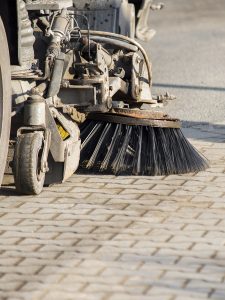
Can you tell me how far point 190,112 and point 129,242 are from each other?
441 centimetres

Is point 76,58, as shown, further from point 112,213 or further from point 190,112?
point 190,112

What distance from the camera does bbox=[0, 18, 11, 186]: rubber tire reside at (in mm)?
7082

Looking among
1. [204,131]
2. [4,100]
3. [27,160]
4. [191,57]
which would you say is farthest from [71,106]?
[191,57]

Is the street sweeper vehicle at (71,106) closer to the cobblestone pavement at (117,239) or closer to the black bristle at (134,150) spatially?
the black bristle at (134,150)

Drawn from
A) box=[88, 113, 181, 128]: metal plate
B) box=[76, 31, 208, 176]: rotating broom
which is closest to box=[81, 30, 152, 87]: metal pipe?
box=[76, 31, 208, 176]: rotating broom

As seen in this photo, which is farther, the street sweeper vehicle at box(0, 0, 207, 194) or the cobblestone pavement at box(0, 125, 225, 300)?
the street sweeper vehicle at box(0, 0, 207, 194)

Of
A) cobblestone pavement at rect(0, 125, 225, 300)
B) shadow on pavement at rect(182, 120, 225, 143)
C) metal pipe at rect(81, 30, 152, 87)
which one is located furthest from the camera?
shadow on pavement at rect(182, 120, 225, 143)

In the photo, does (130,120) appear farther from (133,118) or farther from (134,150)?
(134,150)

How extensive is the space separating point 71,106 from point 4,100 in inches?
34.9

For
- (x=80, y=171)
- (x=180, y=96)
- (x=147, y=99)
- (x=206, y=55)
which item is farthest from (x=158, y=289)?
(x=206, y=55)

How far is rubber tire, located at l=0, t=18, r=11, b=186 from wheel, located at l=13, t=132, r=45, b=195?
0.48ft

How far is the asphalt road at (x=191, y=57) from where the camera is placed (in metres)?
11.4

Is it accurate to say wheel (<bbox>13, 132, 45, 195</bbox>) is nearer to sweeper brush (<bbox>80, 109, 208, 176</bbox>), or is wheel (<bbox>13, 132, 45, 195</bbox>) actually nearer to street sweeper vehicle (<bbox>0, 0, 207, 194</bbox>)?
street sweeper vehicle (<bbox>0, 0, 207, 194</bbox>)

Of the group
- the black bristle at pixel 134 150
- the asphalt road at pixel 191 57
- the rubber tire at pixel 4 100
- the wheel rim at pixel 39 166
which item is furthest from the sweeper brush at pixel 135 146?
the asphalt road at pixel 191 57
